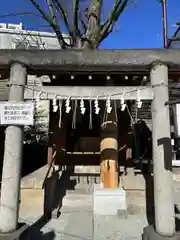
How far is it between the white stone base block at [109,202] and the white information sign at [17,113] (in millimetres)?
3114

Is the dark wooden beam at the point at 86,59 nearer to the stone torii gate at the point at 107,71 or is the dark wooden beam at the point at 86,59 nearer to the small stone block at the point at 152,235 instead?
the stone torii gate at the point at 107,71

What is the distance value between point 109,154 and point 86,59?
285cm

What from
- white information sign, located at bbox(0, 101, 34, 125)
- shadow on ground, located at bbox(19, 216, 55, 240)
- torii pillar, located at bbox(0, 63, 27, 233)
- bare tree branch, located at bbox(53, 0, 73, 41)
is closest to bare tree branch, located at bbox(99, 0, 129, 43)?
bare tree branch, located at bbox(53, 0, 73, 41)

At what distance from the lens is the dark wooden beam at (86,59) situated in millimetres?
5176

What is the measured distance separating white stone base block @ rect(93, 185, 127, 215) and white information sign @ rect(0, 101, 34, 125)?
3114 millimetres

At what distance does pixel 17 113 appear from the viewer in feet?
16.3

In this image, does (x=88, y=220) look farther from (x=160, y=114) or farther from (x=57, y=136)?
(x=160, y=114)

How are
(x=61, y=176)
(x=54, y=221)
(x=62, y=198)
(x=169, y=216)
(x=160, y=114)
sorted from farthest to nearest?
1. (x=61, y=176)
2. (x=62, y=198)
3. (x=54, y=221)
4. (x=160, y=114)
5. (x=169, y=216)

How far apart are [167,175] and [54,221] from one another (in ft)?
10.9

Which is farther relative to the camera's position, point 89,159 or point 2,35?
point 2,35

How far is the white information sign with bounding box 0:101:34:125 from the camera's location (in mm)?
4941

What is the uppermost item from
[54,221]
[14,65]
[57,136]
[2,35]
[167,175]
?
[2,35]

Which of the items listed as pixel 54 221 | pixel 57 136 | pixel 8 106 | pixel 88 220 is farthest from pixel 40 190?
pixel 8 106

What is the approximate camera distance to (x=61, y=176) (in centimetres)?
813
